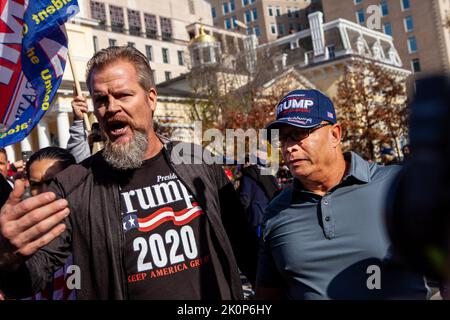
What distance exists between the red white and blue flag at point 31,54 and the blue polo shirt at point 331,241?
268cm

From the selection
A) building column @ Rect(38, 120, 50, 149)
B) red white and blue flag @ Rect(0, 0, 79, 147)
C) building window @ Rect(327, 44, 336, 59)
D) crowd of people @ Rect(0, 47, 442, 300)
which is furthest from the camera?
building window @ Rect(327, 44, 336, 59)

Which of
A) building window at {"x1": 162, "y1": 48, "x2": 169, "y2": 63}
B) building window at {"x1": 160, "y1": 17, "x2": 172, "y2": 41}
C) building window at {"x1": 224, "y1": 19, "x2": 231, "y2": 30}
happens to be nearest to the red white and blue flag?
building window at {"x1": 162, "y1": 48, "x2": 169, "y2": 63}

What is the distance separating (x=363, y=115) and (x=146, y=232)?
30.2 meters

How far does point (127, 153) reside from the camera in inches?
104

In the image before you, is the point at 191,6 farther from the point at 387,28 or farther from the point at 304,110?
the point at 304,110

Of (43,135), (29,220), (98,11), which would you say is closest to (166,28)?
(98,11)

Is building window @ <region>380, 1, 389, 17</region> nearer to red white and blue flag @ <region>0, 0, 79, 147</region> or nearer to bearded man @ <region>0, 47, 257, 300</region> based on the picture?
red white and blue flag @ <region>0, 0, 79, 147</region>

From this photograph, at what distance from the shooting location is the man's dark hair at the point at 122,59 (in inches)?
109

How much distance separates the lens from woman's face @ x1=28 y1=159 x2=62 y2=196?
3.71m

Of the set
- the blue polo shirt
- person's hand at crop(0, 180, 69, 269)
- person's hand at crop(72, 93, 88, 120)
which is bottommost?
the blue polo shirt

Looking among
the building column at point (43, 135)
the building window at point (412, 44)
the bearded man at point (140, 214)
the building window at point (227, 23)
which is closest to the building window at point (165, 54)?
the building window at point (227, 23)
